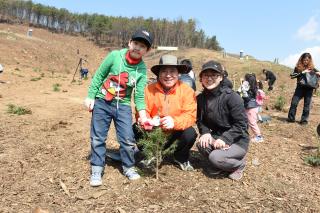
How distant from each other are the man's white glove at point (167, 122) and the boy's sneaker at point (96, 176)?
926mm

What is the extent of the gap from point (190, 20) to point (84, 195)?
96.3m

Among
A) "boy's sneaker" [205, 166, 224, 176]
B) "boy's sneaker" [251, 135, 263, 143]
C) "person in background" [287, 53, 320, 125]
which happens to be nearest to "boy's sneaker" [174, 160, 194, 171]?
"boy's sneaker" [205, 166, 224, 176]

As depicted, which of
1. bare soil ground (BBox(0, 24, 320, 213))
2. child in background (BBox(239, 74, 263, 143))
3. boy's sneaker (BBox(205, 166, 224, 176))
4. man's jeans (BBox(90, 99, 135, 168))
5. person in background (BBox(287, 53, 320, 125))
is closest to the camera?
bare soil ground (BBox(0, 24, 320, 213))

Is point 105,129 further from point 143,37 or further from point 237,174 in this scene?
point 237,174

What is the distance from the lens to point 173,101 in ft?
16.1

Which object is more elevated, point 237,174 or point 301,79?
point 301,79

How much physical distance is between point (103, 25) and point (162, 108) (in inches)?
3994

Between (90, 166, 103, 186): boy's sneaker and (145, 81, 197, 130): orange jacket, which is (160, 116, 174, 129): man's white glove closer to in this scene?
(145, 81, 197, 130): orange jacket

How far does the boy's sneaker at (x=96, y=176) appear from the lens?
450 centimetres

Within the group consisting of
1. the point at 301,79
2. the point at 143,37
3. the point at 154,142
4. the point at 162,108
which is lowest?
the point at 154,142

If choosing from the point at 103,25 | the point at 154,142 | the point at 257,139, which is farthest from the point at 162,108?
the point at 103,25

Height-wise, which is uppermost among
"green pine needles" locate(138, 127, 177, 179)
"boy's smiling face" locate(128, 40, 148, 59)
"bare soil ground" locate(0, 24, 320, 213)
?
"boy's smiling face" locate(128, 40, 148, 59)

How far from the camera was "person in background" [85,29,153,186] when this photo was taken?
4.69m

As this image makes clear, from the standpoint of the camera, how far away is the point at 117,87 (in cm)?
471
